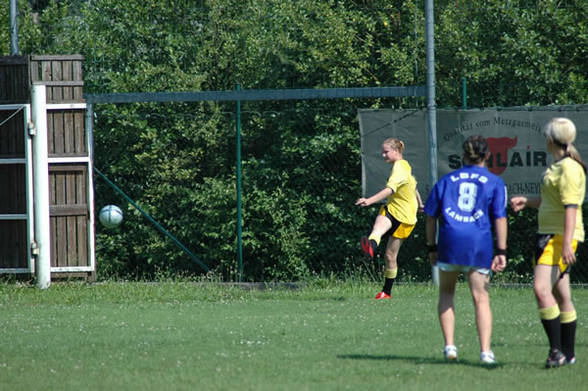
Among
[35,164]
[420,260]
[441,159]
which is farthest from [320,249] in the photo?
[35,164]

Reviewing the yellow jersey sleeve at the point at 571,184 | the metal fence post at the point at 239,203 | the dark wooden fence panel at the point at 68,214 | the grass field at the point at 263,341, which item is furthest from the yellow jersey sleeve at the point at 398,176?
the dark wooden fence panel at the point at 68,214

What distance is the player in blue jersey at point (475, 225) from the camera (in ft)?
19.8

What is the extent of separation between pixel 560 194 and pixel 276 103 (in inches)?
307

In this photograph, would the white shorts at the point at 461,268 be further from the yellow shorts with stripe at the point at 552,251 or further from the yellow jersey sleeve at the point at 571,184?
the yellow jersey sleeve at the point at 571,184

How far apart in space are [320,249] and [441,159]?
2225mm

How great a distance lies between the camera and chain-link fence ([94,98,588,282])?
12570mm

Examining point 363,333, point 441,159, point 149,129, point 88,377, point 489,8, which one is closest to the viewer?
point 88,377

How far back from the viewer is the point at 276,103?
1334 cm

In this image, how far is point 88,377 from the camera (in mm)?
5898

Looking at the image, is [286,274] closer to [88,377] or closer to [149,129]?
[149,129]

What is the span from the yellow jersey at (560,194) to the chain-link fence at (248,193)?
19.5 feet

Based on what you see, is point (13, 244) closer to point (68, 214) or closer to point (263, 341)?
point (68, 214)

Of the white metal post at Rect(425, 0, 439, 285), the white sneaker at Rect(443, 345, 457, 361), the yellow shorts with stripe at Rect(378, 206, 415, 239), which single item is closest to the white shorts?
the white sneaker at Rect(443, 345, 457, 361)

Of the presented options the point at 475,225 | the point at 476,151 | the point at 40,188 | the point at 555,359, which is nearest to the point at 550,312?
the point at 555,359
